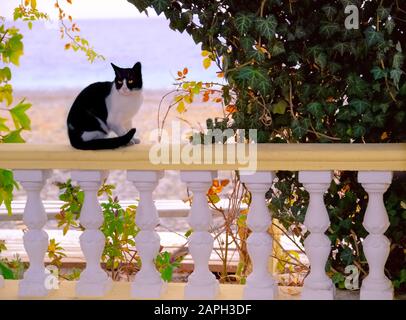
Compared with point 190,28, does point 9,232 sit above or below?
below

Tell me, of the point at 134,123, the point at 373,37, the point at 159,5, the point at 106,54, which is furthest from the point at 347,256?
the point at 106,54

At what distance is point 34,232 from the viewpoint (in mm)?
2225

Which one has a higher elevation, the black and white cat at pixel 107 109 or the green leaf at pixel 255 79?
the green leaf at pixel 255 79

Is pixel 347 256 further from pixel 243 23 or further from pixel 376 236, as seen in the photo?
pixel 243 23

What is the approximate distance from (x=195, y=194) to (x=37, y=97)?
15.0 meters

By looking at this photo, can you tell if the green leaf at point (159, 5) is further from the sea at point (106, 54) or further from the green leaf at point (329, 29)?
the sea at point (106, 54)

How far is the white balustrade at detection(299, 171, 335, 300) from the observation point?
2.08m

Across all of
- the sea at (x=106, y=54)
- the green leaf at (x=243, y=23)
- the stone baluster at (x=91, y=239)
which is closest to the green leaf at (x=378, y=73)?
the green leaf at (x=243, y=23)

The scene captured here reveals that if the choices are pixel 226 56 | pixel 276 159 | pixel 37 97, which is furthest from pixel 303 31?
pixel 37 97

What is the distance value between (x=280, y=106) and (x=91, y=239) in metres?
0.78

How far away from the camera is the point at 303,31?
2.21 meters

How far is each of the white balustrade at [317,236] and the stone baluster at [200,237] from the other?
0.30 m

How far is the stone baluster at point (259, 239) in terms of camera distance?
2090 mm
